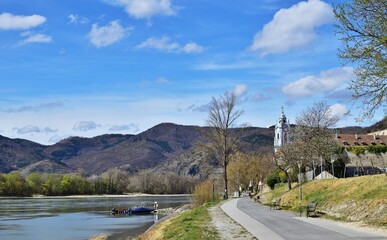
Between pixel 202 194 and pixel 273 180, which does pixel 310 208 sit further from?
pixel 273 180

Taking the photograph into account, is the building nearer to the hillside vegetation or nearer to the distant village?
the distant village

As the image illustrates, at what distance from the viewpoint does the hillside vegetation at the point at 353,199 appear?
23141 mm

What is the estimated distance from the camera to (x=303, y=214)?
2864cm

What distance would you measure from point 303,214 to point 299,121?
104 feet

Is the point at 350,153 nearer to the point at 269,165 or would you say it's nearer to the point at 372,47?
the point at 269,165

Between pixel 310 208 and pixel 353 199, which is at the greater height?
pixel 353 199

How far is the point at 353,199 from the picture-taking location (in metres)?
26.6

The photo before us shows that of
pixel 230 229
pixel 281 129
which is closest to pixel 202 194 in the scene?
pixel 230 229

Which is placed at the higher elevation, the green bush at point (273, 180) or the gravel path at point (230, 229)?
the green bush at point (273, 180)

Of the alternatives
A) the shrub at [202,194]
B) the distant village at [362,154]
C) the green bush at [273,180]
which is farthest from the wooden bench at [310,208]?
the green bush at [273,180]

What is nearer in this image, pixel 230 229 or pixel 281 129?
pixel 230 229

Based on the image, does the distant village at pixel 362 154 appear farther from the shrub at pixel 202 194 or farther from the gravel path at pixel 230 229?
the gravel path at pixel 230 229

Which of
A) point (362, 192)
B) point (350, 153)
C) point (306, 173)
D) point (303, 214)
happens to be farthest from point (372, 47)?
point (350, 153)

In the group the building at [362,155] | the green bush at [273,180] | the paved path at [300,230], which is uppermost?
the building at [362,155]
